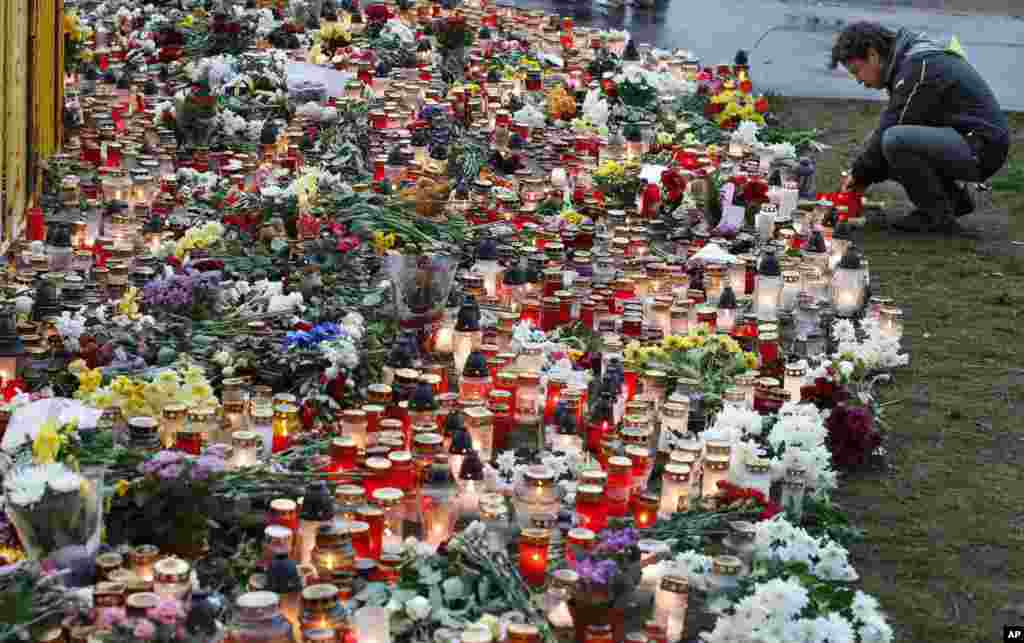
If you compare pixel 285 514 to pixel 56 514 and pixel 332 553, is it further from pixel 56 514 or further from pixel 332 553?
pixel 56 514

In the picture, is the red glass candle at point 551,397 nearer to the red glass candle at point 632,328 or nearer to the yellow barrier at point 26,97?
the red glass candle at point 632,328

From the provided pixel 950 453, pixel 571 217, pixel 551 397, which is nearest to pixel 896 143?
pixel 571 217

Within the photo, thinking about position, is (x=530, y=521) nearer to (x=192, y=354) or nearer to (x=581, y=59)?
(x=192, y=354)

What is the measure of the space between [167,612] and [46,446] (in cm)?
86

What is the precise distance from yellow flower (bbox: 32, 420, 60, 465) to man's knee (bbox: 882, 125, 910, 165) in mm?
5484

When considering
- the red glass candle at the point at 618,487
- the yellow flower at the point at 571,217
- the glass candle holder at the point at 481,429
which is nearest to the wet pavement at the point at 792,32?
the yellow flower at the point at 571,217

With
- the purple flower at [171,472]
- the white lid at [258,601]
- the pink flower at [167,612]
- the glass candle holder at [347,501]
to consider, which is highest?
the white lid at [258,601]

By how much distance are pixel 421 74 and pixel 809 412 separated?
5907 millimetres

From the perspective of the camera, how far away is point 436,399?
18.6ft

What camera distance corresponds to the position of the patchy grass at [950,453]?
484 cm

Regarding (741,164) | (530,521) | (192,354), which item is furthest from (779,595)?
(741,164)

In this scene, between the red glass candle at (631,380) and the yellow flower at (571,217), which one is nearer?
the red glass candle at (631,380)

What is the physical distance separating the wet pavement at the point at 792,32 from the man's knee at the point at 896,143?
4119 millimetres

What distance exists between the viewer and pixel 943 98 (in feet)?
29.0
